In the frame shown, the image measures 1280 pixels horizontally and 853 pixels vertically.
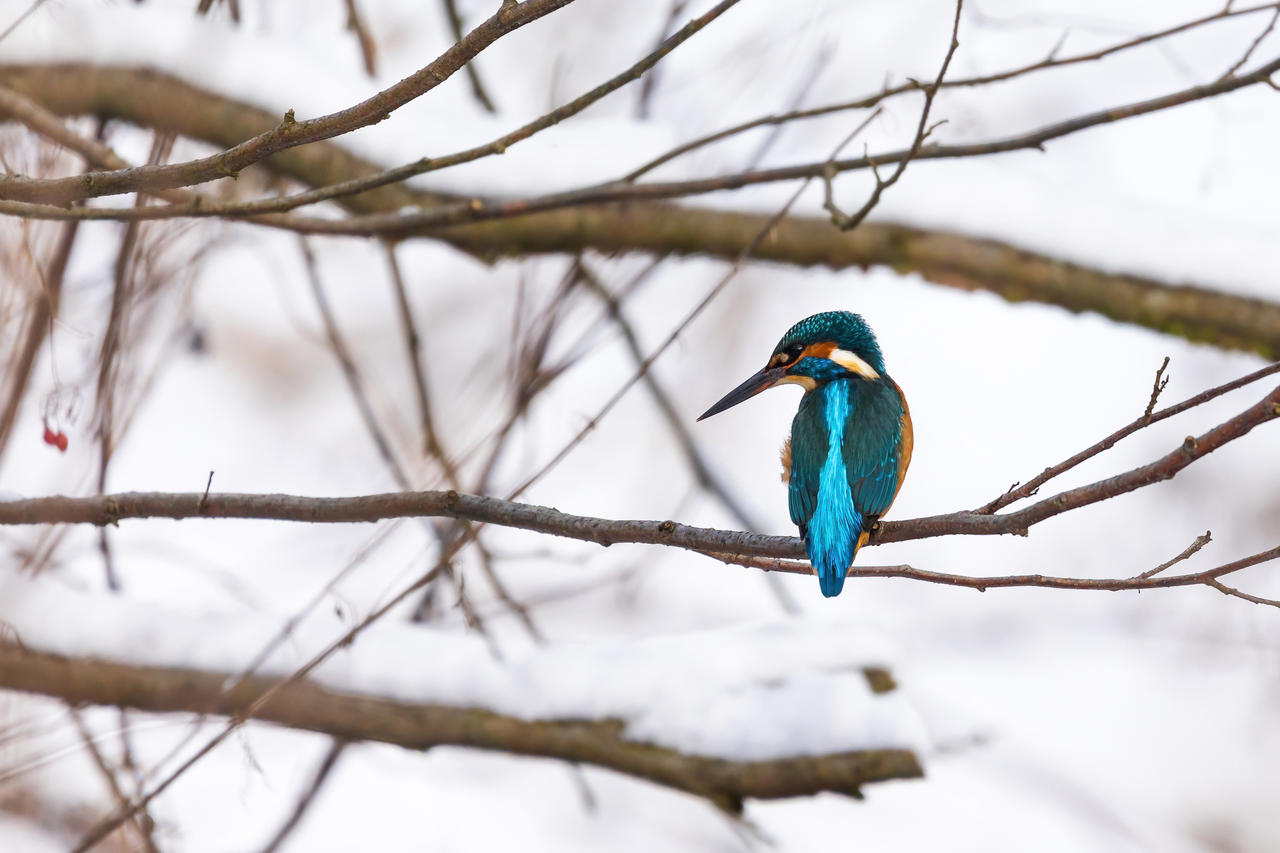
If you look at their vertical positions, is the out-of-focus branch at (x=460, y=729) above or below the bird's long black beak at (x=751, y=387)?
below

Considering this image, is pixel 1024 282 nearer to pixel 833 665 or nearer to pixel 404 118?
pixel 833 665

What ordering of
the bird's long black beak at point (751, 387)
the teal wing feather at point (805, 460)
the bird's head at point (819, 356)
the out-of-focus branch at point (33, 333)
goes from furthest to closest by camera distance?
the bird's head at point (819, 356), the bird's long black beak at point (751, 387), the teal wing feather at point (805, 460), the out-of-focus branch at point (33, 333)

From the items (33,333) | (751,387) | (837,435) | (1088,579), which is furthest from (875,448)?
(33,333)

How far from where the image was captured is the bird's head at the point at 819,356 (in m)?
2.74

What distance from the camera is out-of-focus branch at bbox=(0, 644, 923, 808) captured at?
9.72 ft

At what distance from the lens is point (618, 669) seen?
335cm

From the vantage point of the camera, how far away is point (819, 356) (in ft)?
9.14

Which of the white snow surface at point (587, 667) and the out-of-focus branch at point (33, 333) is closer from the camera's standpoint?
the out-of-focus branch at point (33, 333)

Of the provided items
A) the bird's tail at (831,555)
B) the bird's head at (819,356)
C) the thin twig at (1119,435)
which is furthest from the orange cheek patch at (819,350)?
the thin twig at (1119,435)

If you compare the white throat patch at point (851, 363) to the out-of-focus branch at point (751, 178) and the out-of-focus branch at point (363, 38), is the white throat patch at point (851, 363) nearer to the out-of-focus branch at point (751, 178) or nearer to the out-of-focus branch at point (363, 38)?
the out-of-focus branch at point (751, 178)

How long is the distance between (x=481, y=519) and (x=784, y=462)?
104 cm

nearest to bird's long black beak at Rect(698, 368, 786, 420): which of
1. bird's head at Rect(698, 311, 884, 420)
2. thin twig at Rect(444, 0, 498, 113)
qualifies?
bird's head at Rect(698, 311, 884, 420)

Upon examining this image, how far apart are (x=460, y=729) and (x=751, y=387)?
1.31 metres

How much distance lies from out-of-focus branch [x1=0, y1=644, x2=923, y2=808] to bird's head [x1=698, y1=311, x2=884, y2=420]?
988 mm
